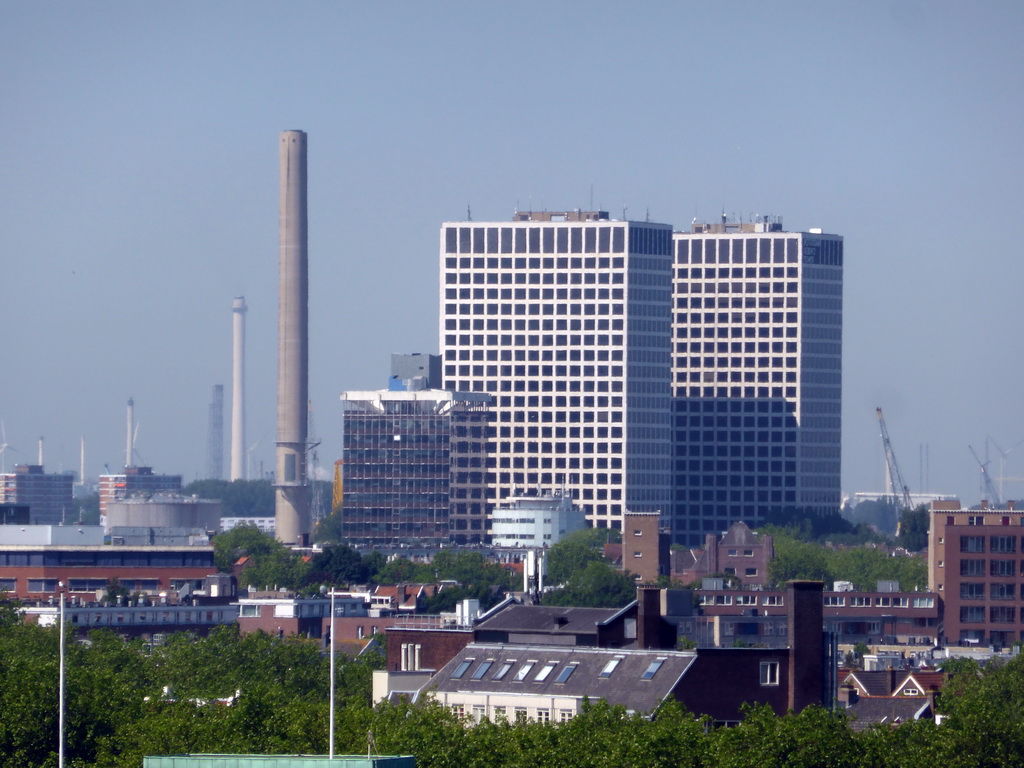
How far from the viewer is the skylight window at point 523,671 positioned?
9162 centimetres

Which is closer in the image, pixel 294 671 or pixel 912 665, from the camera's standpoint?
pixel 294 671

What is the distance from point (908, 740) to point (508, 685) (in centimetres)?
2083

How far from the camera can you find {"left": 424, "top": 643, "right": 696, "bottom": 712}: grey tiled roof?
3374 inches

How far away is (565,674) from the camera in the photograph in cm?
8988

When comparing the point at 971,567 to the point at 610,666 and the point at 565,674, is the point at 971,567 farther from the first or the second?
the point at 610,666

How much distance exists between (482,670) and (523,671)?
7.38ft

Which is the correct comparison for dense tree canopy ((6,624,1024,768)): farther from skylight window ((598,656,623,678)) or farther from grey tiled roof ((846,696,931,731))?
skylight window ((598,656,623,678))

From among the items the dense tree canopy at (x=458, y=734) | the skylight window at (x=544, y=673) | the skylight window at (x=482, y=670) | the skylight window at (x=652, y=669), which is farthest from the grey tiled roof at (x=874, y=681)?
the skylight window at (x=652, y=669)

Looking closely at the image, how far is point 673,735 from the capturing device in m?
72.0

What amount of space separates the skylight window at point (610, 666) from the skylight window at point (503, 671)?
5536 millimetres

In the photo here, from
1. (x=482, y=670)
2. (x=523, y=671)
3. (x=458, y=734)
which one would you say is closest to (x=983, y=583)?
(x=482, y=670)

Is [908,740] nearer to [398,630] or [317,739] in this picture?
[317,739]

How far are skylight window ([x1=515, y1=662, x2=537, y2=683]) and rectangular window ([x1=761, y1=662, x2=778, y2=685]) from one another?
9.85m

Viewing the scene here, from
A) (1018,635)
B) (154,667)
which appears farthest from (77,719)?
A: (1018,635)
